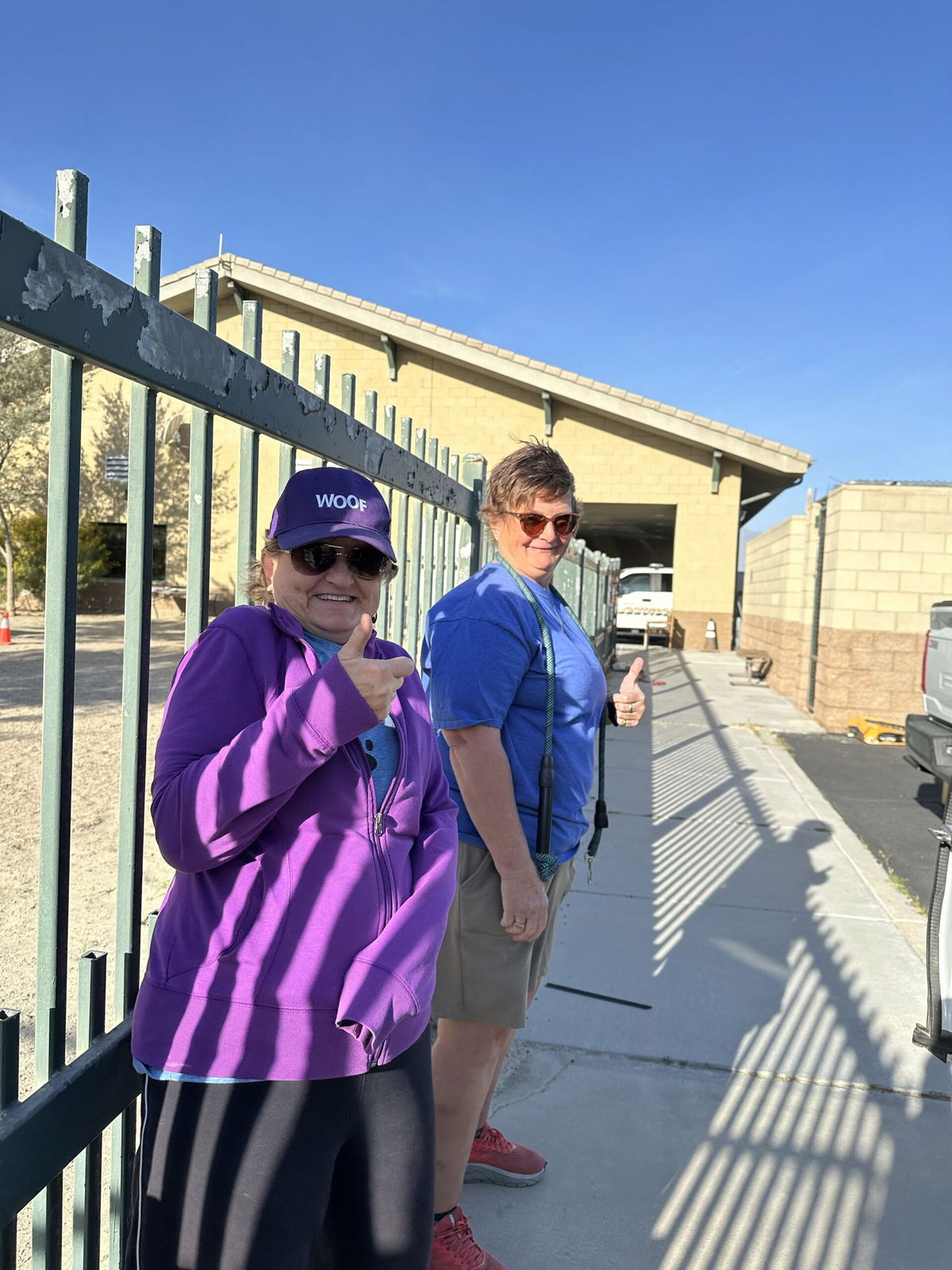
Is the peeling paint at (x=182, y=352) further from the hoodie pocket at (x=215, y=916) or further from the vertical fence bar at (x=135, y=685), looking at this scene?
the hoodie pocket at (x=215, y=916)

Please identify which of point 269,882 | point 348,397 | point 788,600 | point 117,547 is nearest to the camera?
point 269,882

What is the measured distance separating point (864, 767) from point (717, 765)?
1559 mm

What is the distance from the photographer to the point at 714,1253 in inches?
88.1

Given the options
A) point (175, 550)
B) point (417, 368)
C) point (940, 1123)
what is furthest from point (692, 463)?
point (940, 1123)

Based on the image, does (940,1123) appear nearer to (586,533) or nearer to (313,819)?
(313,819)

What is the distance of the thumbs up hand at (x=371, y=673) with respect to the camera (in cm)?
125

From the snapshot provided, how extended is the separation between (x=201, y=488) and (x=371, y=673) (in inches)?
25.5

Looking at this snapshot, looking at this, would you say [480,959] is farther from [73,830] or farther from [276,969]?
[73,830]

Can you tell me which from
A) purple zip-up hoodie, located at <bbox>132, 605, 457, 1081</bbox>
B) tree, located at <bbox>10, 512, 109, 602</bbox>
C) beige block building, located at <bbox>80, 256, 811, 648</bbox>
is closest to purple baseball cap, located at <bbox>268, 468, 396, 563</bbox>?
purple zip-up hoodie, located at <bbox>132, 605, 457, 1081</bbox>

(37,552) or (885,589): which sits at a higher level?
(37,552)

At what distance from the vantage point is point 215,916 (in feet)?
4.21

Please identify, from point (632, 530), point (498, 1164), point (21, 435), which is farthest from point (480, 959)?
point (632, 530)

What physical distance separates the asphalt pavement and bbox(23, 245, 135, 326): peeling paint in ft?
15.4

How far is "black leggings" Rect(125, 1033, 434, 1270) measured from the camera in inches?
50.3
